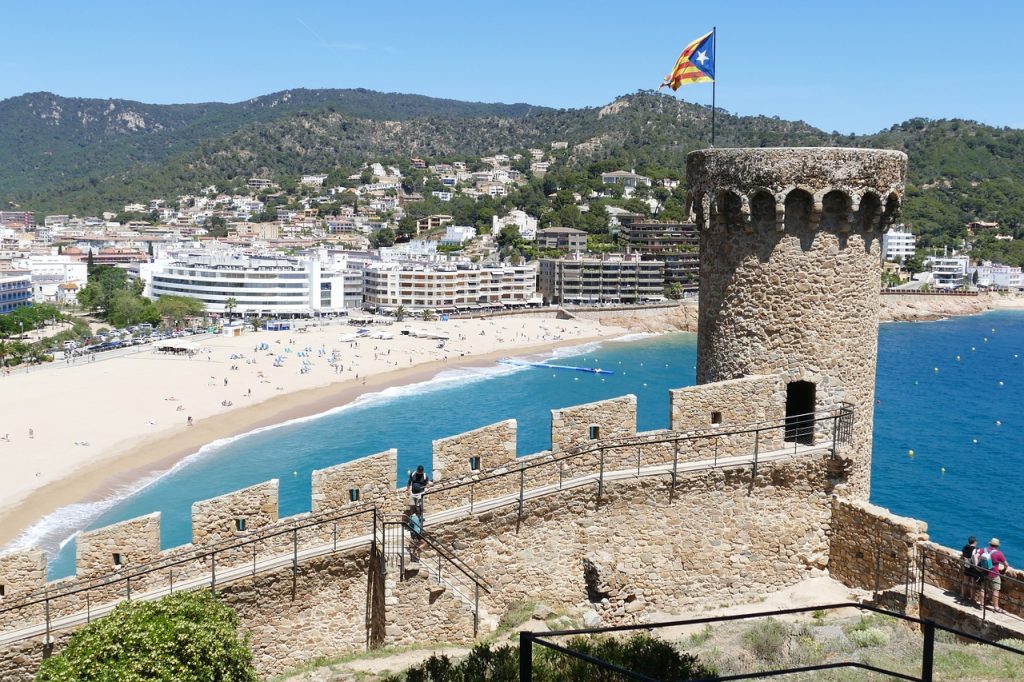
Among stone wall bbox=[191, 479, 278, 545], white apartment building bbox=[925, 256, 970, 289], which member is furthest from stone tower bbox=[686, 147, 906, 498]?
white apartment building bbox=[925, 256, 970, 289]

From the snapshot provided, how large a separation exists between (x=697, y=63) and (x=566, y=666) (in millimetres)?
9012

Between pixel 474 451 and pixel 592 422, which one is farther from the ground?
pixel 592 422

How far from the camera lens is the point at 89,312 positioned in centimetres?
10175

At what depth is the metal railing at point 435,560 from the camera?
899cm

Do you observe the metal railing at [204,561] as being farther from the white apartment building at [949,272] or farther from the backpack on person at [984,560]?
the white apartment building at [949,272]

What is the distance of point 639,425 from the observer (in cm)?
4988

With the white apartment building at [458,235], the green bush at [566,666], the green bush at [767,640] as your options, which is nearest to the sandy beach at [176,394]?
the green bush at [566,666]

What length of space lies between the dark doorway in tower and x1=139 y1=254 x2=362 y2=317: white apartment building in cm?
9465

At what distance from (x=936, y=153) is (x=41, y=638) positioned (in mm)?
218131

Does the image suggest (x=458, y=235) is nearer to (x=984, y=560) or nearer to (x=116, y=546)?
(x=116, y=546)

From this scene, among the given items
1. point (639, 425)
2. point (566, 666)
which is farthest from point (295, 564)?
point (639, 425)

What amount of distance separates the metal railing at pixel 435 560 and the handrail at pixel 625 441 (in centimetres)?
49

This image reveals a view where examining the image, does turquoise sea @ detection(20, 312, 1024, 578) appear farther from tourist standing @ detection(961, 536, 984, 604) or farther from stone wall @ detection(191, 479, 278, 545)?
tourist standing @ detection(961, 536, 984, 604)

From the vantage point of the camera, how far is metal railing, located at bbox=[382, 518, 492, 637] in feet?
29.5
